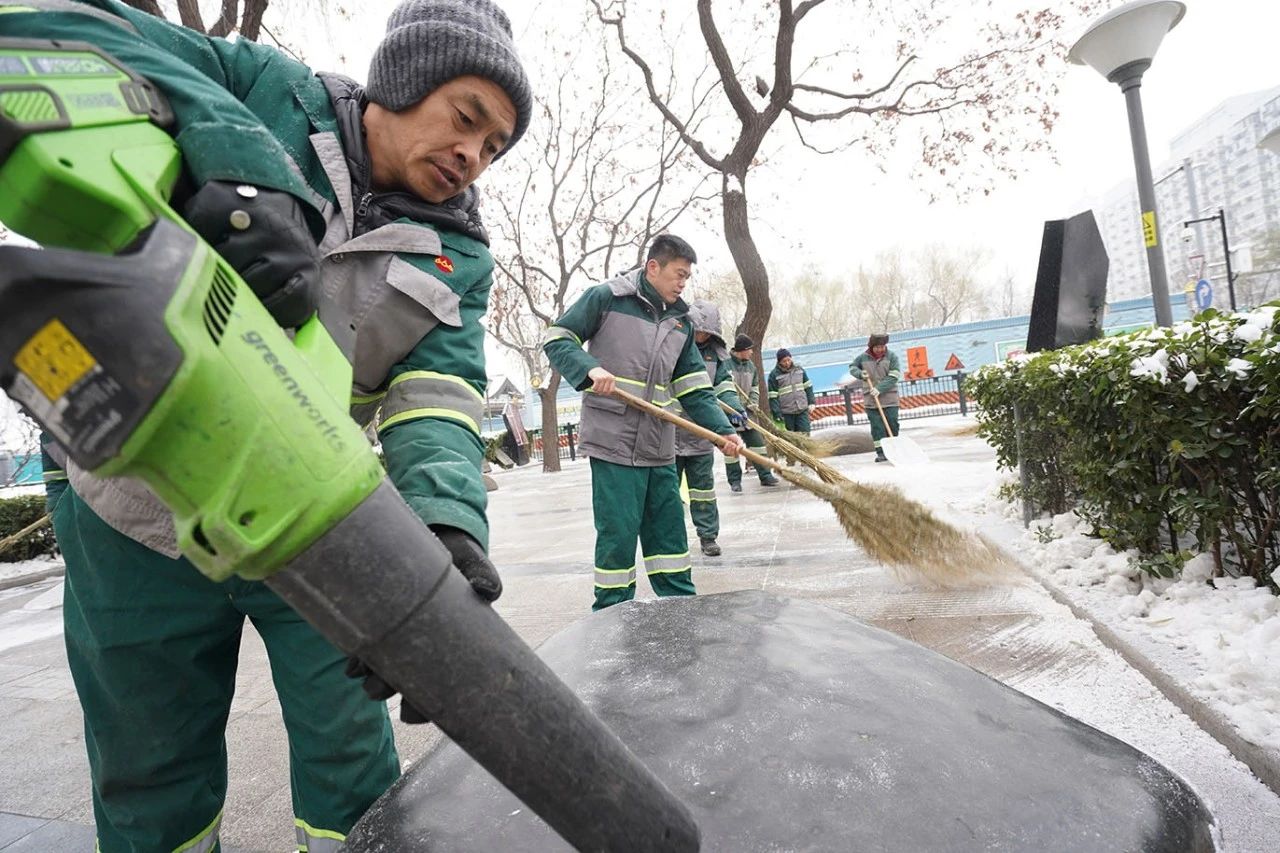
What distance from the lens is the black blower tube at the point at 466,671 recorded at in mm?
556

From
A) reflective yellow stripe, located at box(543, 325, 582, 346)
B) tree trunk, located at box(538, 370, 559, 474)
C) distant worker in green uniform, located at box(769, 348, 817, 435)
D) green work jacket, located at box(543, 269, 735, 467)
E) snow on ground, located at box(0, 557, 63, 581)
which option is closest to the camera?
green work jacket, located at box(543, 269, 735, 467)

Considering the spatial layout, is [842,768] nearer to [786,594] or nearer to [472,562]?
[472,562]

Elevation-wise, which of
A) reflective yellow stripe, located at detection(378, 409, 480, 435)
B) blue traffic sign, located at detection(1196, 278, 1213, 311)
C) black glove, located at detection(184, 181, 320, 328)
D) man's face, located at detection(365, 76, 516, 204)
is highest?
blue traffic sign, located at detection(1196, 278, 1213, 311)

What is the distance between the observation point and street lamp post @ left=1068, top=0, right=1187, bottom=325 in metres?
4.78

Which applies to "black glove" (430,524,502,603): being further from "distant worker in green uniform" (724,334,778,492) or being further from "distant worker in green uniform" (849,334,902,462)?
"distant worker in green uniform" (849,334,902,462)

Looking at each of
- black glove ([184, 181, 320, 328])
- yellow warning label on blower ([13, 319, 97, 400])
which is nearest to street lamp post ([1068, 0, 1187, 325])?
black glove ([184, 181, 320, 328])

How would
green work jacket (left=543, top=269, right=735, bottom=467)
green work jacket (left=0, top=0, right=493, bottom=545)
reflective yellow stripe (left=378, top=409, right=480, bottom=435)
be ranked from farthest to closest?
green work jacket (left=543, top=269, right=735, bottom=467) → reflective yellow stripe (left=378, top=409, right=480, bottom=435) → green work jacket (left=0, top=0, right=493, bottom=545)

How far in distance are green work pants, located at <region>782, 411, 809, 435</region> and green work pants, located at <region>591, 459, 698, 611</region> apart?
7.10 m

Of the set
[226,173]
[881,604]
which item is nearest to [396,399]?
[226,173]

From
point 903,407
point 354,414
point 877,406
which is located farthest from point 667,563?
point 903,407

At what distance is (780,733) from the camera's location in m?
0.89

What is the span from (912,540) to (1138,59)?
12.9 feet

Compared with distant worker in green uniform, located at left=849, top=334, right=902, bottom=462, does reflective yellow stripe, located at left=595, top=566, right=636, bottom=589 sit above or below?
below

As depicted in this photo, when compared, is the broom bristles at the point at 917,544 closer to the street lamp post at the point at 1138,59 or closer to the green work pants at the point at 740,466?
the street lamp post at the point at 1138,59
